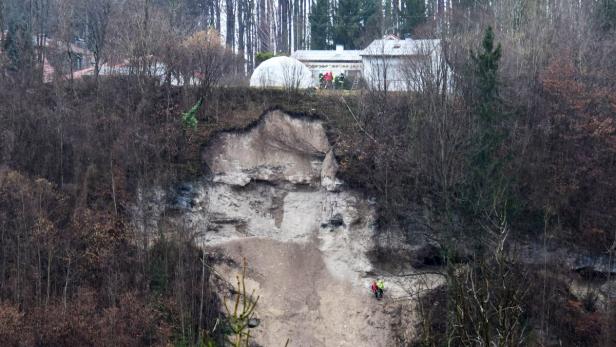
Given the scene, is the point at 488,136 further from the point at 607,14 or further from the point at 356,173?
the point at 607,14

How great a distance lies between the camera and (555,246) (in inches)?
899

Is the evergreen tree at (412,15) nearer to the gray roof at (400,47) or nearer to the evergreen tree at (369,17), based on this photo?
the evergreen tree at (369,17)

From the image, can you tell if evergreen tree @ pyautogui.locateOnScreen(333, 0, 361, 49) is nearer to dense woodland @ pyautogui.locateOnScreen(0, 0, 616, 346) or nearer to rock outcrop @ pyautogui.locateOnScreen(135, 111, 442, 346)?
dense woodland @ pyautogui.locateOnScreen(0, 0, 616, 346)

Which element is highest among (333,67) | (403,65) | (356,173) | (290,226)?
(333,67)

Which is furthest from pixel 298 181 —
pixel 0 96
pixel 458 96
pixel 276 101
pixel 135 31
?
pixel 0 96

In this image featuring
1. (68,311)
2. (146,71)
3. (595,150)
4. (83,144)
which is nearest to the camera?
(68,311)

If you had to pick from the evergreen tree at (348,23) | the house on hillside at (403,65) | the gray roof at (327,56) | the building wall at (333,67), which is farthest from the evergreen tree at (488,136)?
the evergreen tree at (348,23)

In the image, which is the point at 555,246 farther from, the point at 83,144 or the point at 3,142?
the point at 3,142

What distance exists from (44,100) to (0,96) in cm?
133

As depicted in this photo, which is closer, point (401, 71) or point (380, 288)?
point (380, 288)

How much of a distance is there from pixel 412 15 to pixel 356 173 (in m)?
17.1

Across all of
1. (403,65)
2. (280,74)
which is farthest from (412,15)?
(403,65)

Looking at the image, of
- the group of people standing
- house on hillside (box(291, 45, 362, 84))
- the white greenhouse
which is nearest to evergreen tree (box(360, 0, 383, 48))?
house on hillside (box(291, 45, 362, 84))

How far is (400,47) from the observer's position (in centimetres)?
2969
